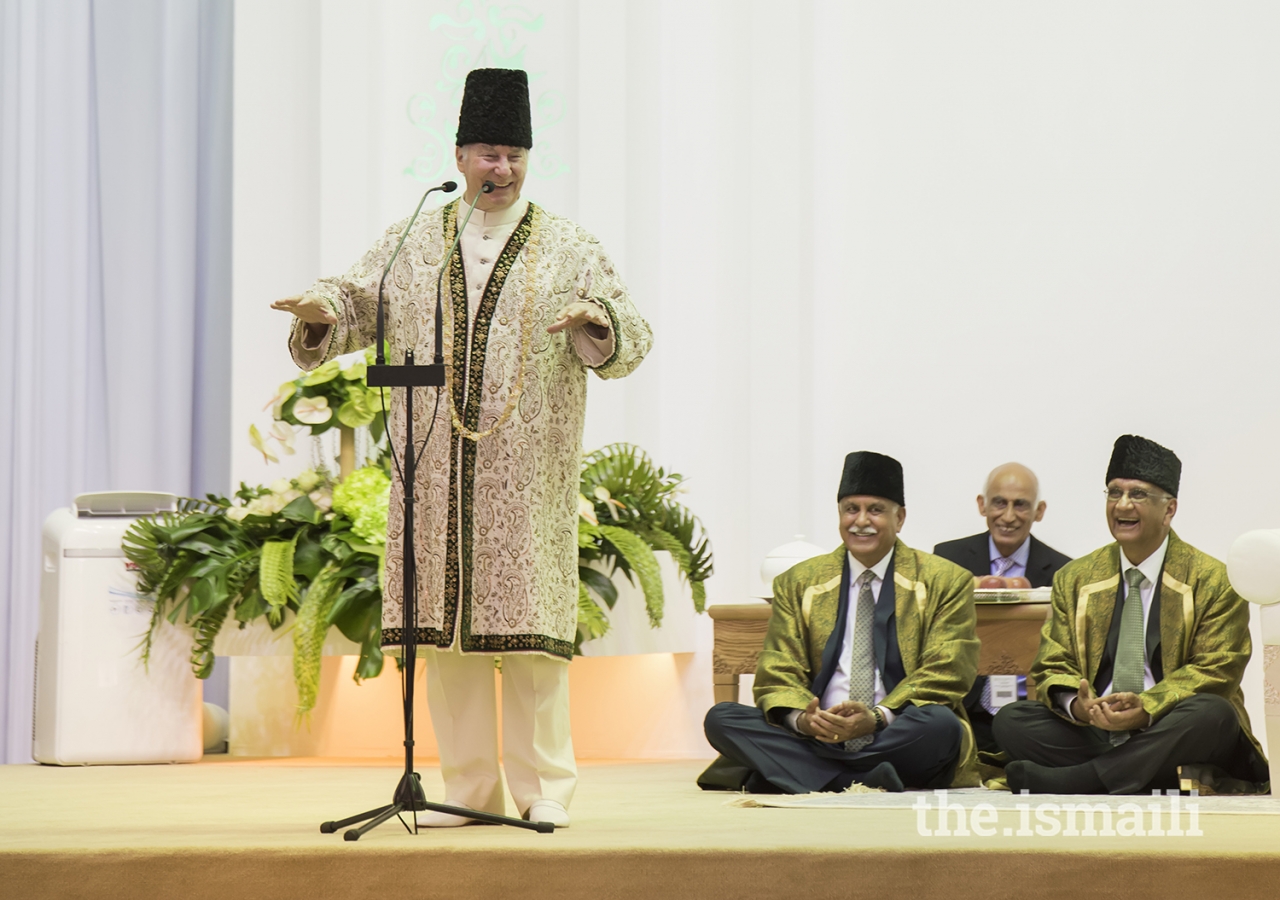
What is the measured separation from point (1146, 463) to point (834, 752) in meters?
1.36

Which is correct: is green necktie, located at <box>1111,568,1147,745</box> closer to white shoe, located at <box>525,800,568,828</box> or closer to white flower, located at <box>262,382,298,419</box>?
white shoe, located at <box>525,800,568,828</box>

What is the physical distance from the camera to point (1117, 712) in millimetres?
4516

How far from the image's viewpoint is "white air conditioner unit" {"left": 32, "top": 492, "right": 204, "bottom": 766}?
225 inches

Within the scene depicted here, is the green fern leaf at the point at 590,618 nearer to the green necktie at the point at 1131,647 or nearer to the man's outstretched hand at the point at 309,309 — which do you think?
the green necktie at the point at 1131,647

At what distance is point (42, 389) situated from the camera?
691 cm

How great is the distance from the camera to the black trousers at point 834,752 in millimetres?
4676

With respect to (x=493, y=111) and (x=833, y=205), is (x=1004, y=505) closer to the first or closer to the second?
(x=833, y=205)

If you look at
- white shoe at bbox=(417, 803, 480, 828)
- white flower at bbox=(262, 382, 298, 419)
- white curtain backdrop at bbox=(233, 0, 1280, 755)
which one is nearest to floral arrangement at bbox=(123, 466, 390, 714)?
white flower at bbox=(262, 382, 298, 419)

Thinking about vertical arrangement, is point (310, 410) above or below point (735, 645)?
above

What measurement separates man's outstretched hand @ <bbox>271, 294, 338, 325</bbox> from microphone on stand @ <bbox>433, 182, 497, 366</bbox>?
0.25 metres

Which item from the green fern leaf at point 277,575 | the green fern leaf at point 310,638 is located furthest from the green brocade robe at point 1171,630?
the green fern leaf at point 277,575

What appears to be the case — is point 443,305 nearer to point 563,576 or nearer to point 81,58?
point 563,576

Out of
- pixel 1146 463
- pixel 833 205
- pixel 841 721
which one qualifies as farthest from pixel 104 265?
pixel 1146 463

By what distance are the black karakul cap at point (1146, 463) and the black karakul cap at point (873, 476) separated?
0.72 meters
